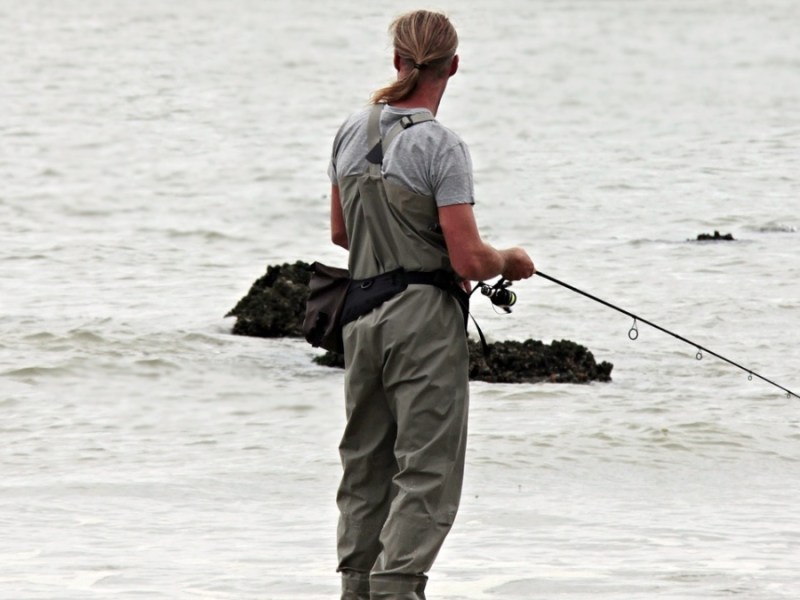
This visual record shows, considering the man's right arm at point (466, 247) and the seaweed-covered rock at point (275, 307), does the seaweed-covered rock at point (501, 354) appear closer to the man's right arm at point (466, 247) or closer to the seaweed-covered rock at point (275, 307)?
the seaweed-covered rock at point (275, 307)

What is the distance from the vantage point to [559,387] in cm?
1152

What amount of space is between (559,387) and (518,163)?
1413 cm

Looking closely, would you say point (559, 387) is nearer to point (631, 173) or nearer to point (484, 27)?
point (631, 173)

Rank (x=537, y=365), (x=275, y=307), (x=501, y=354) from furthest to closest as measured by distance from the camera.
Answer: (x=275, y=307)
(x=501, y=354)
(x=537, y=365)

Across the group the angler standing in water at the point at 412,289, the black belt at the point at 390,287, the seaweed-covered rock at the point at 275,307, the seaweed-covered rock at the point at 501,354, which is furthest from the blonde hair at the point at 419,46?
the seaweed-covered rock at the point at 275,307

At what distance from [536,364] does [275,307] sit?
109 inches

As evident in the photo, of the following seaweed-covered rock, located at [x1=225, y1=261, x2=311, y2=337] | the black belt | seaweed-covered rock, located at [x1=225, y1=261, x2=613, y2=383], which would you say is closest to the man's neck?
the black belt

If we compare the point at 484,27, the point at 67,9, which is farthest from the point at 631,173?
the point at 67,9

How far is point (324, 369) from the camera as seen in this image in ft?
39.7

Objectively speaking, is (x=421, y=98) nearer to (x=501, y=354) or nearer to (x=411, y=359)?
(x=411, y=359)

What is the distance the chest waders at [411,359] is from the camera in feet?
14.9

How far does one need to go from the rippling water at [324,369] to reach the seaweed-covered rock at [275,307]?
0.95 ft

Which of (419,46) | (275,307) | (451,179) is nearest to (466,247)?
(451,179)

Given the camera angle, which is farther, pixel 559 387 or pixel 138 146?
pixel 138 146
